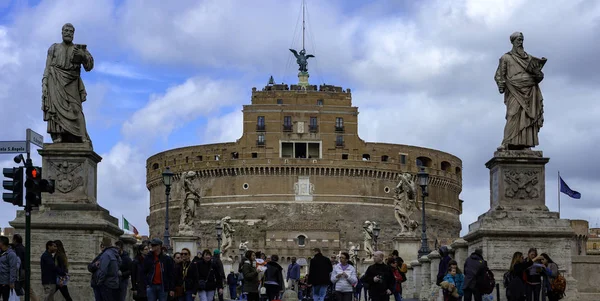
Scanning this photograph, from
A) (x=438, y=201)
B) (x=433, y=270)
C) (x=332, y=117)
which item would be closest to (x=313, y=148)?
(x=332, y=117)

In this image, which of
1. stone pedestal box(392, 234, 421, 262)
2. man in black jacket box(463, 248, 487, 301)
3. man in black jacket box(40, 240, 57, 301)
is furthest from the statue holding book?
stone pedestal box(392, 234, 421, 262)

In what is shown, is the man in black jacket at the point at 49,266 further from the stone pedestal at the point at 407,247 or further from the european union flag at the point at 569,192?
the european union flag at the point at 569,192

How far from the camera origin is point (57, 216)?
1888cm

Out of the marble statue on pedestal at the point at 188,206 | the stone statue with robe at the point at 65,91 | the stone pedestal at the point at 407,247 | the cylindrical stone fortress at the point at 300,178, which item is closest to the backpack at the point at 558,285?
the stone statue with robe at the point at 65,91

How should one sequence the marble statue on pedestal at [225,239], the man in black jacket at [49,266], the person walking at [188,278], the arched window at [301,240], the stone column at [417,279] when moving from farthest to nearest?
the arched window at [301,240]
the marble statue on pedestal at [225,239]
the stone column at [417,279]
the person walking at [188,278]
the man in black jacket at [49,266]

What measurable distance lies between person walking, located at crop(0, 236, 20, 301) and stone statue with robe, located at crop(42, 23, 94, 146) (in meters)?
2.55

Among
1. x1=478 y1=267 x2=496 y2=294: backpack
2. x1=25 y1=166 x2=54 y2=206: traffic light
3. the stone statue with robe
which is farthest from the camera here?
the stone statue with robe

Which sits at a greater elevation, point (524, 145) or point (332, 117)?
point (332, 117)

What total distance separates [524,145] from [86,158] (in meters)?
7.11

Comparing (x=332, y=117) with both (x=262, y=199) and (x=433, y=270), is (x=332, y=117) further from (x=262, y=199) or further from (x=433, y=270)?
(x=433, y=270)

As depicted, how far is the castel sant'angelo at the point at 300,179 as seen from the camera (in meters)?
124

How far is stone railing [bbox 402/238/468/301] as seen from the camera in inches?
851

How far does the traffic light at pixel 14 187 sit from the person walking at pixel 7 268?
0.58m

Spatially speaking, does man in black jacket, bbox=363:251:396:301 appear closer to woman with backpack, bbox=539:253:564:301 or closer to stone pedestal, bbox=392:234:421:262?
woman with backpack, bbox=539:253:564:301
